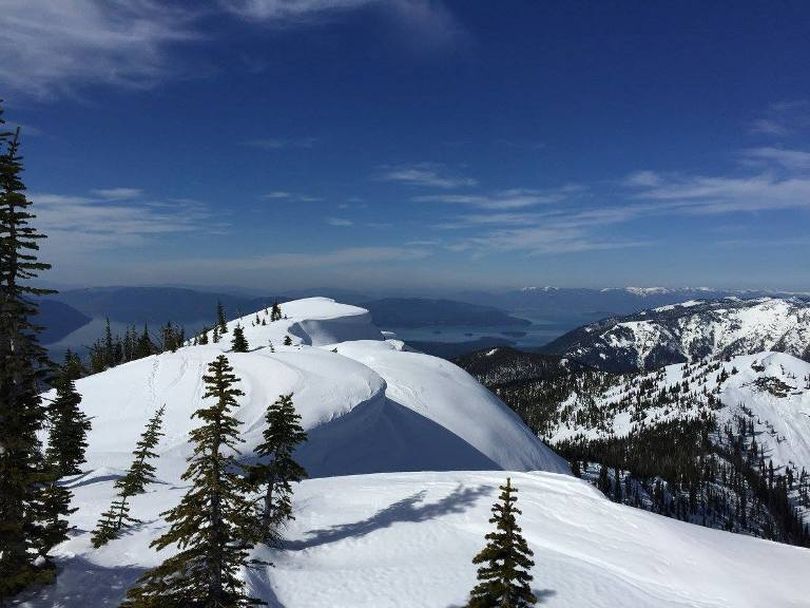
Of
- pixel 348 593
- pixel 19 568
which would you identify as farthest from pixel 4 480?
pixel 348 593

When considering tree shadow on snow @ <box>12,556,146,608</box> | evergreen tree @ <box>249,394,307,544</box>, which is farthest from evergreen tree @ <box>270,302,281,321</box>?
tree shadow on snow @ <box>12,556,146,608</box>

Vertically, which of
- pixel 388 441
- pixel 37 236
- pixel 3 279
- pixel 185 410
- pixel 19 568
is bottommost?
pixel 388 441

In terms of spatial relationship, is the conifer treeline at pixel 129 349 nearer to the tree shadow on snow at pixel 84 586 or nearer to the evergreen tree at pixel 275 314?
the evergreen tree at pixel 275 314

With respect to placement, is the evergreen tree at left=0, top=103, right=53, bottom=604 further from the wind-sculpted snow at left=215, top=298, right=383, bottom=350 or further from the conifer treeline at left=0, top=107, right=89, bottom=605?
the wind-sculpted snow at left=215, top=298, right=383, bottom=350

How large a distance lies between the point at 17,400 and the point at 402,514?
17.3 m

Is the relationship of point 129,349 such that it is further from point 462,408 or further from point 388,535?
point 388,535

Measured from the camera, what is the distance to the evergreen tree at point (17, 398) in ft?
45.4

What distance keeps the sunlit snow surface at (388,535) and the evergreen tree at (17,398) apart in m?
2.53

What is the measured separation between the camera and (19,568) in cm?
1384

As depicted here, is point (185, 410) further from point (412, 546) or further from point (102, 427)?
point (412, 546)

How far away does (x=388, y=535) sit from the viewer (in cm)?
A: 2164

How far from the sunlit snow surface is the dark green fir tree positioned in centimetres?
237

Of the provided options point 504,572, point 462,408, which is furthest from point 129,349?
point 504,572

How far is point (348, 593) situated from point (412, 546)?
169 inches
